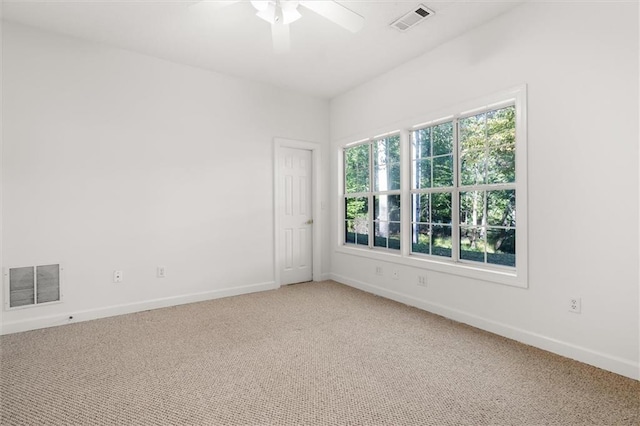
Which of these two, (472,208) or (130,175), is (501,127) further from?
(130,175)

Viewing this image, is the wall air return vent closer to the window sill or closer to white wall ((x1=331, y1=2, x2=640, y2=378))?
the window sill

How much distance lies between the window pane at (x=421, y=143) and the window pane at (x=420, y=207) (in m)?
0.47

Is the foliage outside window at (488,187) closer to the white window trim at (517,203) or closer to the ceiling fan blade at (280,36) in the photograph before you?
the white window trim at (517,203)

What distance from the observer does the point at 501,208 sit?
9.96 ft

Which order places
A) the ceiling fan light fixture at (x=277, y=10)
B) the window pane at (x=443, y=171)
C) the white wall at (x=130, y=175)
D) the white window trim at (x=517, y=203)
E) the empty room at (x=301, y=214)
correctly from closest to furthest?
the empty room at (x=301, y=214)
the ceiling fan light fixture at (x=277, y=10)
the white window trim at (x=517, y=203)
the white wall at (x=130, y=175)
the window pane at (x=443, y=171)

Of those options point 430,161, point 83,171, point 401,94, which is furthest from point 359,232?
point 83,171

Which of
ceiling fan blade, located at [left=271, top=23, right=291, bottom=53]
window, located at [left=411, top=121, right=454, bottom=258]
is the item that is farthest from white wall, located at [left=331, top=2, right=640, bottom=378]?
ceiling fan blade, located at [left=271, top=23, right=291, bottom=53]

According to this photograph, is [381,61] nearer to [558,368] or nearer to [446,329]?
[446,329]

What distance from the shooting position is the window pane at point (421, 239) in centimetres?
372


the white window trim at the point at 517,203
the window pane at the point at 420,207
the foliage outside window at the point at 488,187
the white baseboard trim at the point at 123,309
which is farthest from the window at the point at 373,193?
the white baseboard trim at the point at 123,309

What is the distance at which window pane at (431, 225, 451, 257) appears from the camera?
351 centimetres

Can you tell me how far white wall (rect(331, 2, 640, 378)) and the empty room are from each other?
0.05 ft

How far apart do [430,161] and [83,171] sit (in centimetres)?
369

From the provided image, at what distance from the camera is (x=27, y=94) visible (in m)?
3.03
